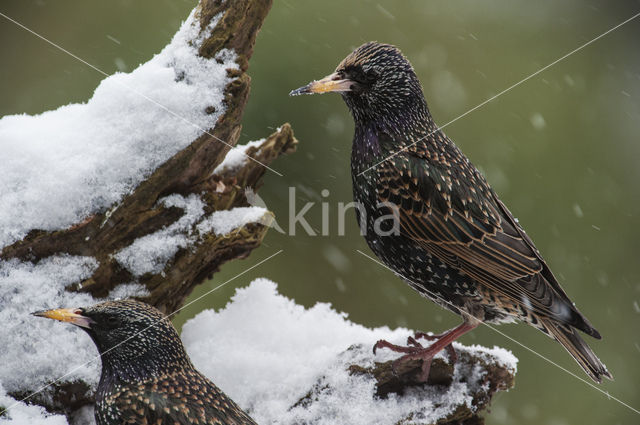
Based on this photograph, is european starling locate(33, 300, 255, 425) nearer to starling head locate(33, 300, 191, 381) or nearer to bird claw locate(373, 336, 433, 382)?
starling head locate(33, 300, 191, 381)

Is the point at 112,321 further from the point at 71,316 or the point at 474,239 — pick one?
the point at 474,239

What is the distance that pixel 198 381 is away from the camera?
106 inches

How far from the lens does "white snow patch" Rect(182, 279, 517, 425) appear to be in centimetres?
311

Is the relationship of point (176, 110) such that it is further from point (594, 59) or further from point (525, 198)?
point (594, 59)

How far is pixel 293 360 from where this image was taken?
3375 mm

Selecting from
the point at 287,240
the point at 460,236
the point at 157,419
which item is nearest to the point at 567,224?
the point at 460,236

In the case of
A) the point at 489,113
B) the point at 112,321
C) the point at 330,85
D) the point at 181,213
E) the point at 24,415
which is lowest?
the point at 24,415

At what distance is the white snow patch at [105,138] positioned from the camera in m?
2.97

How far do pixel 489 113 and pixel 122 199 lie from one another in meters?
2.33

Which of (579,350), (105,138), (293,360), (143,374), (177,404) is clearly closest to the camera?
(177,404)

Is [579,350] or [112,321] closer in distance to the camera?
[112,321]

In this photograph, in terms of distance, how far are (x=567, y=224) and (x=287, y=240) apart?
1.73 metres

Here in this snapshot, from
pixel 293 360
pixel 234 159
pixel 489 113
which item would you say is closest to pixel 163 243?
pixel 234 159

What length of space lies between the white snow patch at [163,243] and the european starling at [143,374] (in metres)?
0.45
